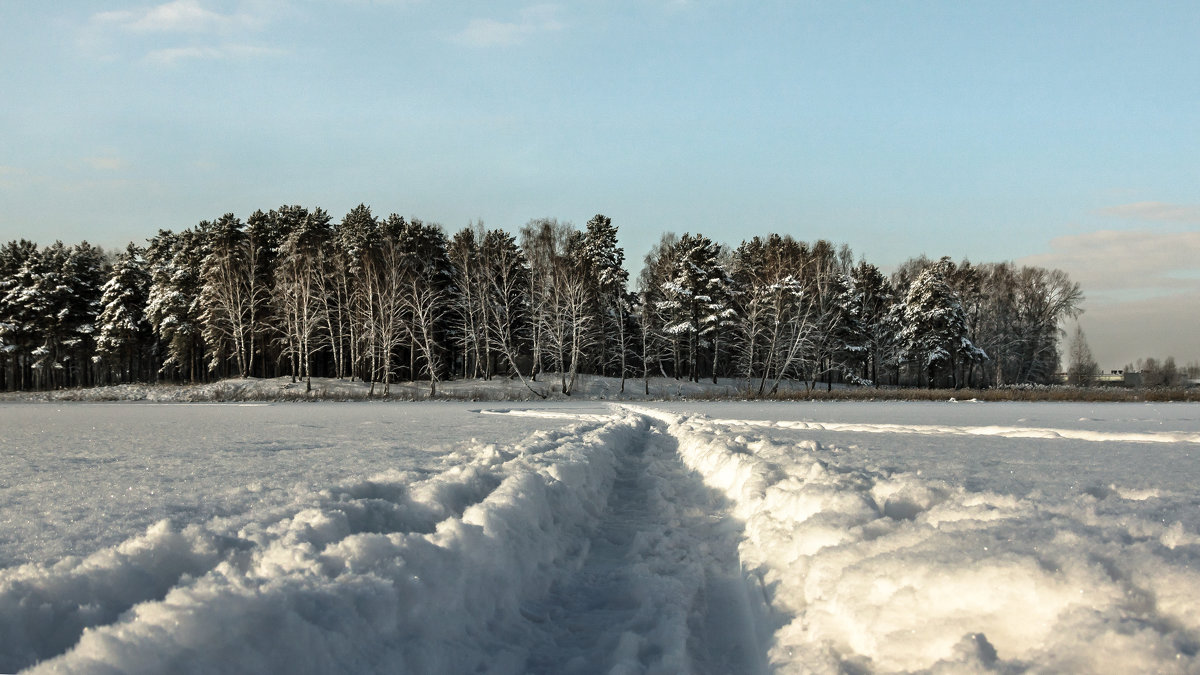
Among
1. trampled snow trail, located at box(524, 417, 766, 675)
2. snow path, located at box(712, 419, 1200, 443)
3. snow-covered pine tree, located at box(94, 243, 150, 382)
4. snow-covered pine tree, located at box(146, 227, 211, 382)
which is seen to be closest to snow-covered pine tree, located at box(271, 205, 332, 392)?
snow-covered pine tree, located at box(146, 227, 211, 382)

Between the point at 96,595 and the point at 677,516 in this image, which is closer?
the point at 96,595

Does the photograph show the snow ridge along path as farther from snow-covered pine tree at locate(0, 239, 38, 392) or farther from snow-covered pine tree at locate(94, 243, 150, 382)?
snow-covered pine tree at locate(0, 239, 38, 392)

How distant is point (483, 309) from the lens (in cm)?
4138

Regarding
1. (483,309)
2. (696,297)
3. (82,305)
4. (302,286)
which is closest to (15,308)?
(82,305)

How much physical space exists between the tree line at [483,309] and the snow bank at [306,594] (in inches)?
1260

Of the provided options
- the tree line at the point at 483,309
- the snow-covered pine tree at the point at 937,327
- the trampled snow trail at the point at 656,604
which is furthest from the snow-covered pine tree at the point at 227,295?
the snow-covered pine tree at the point at 937,327

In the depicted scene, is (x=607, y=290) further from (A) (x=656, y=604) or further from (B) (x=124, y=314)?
(A) (x=656, y=604)

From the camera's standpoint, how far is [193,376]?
46.6 m

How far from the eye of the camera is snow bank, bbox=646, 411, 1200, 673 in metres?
2.18

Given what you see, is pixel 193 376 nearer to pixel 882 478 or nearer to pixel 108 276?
pixel 108 276

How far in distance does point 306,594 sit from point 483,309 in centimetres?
3932

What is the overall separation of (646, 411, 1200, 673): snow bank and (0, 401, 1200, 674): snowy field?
0.01 meters

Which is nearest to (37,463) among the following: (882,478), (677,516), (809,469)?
(677,516)

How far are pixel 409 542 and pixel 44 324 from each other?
61.6 m
